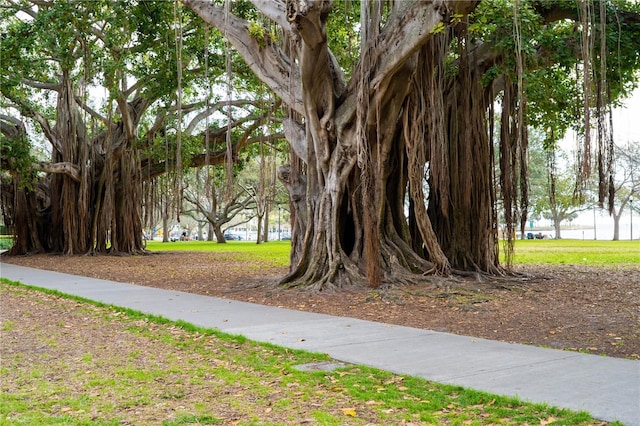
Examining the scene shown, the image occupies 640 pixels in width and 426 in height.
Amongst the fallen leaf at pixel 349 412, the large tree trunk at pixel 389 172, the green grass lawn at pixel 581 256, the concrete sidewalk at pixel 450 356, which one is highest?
the large tree trunk at pixel 389 172

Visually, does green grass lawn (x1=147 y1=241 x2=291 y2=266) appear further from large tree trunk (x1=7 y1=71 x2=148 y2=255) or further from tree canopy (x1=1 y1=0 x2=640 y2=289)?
tree canopy (x1=1 y1=0 x2=640 y2=289)

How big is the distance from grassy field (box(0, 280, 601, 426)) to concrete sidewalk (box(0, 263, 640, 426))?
0.24m

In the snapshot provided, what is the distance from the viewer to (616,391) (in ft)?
13.6

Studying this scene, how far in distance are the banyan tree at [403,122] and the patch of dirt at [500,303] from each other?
0.73 meters

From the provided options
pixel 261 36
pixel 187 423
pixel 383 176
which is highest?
pixel 261 36

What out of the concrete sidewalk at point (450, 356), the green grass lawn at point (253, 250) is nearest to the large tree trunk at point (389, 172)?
the concrete sidewalk at point (450, 356)

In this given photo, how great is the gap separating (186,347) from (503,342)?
2.77 metres

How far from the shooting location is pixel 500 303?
8.76 m

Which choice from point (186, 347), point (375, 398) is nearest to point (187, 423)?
point (375, 398)

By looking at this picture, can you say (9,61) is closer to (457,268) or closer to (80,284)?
(80,284)

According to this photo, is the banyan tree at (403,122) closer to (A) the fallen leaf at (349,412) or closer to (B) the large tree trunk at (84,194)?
(A) the fallen leaf at (349,412)

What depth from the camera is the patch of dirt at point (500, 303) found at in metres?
6.54

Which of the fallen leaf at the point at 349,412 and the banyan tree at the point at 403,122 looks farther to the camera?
the banyan tree at the point at 403,122

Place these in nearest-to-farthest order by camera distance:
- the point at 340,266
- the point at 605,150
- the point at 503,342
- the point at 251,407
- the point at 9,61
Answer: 1. the point at 251,407
2. the point at 503,342
3. the point at 605,150
4. the point at 340,266
5. the point at 9,61
